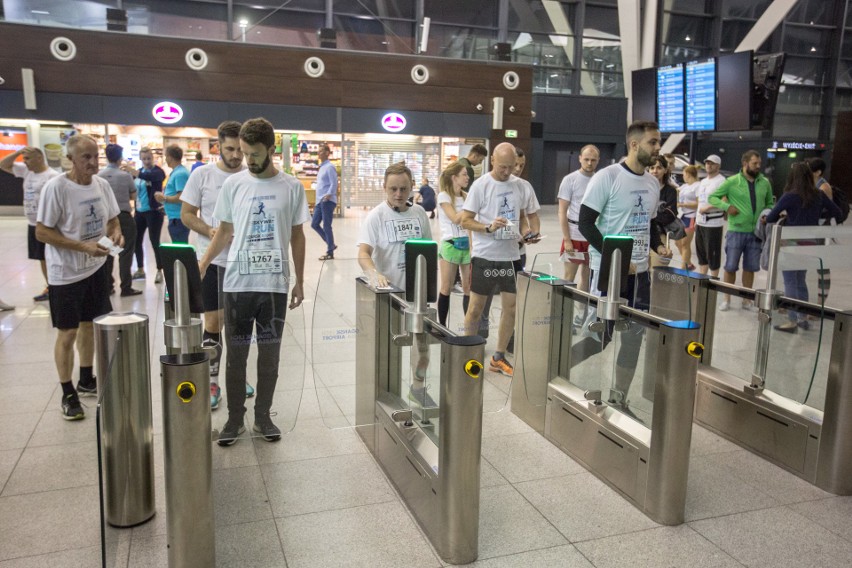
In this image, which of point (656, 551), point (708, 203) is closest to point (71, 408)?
point (656, 551)

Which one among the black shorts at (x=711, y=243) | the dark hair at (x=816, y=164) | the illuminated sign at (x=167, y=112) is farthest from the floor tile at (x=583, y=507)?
the illuminated sign at (x=167, y=112)

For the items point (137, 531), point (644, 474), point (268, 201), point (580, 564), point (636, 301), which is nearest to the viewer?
point (580, 564)

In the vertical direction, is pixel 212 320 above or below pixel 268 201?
below

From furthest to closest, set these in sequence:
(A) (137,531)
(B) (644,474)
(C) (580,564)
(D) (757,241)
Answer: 1. (D) (757,241)
2. (B) (644,474)
3. (A) (137,531)
4. (C) (580,564)

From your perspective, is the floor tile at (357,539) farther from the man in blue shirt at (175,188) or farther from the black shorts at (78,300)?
the man in blue shirt at (175,188)

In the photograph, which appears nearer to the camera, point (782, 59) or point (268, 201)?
point (268, 201)

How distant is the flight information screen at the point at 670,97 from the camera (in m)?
7.27

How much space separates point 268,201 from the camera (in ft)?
10.6

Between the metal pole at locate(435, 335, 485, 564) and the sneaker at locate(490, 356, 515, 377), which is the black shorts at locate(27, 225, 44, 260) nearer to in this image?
the sneaker at locate(490, 356, 515, 377)

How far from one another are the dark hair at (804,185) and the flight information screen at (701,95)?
1203 millimetres

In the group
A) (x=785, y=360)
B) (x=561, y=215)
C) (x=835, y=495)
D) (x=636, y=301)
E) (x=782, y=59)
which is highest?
(x=782, y=59)

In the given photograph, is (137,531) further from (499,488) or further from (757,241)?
(757,241)

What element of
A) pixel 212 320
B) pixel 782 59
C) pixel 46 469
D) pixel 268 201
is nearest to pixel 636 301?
pixel 268 201

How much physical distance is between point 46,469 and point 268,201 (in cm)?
155
